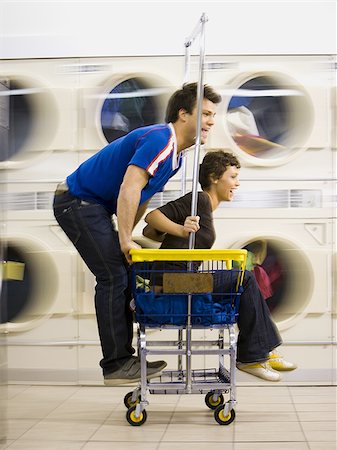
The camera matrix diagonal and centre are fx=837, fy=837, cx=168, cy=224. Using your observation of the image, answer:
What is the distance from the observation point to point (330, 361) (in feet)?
13.5

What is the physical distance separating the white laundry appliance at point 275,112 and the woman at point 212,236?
37 centimetres

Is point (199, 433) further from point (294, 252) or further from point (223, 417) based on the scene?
point (294, 252)

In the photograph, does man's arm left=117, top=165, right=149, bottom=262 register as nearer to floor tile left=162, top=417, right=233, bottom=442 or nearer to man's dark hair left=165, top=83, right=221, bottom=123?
man's dark hair left=165, top=83, right=221, bottom=123

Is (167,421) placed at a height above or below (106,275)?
below

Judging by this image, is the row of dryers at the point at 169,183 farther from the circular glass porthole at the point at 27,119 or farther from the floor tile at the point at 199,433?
the floor tile at the point at 199,433

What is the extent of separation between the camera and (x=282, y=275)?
13.6 feet

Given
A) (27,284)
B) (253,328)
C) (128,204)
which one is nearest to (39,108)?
(27,284)

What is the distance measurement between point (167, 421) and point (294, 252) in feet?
4.12

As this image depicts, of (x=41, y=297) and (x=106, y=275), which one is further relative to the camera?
(x=41, y=297)

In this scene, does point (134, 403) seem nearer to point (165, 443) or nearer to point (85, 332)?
point (165, 443)

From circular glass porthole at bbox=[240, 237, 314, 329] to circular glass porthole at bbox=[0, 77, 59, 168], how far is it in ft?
3.77

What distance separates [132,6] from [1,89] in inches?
31.2

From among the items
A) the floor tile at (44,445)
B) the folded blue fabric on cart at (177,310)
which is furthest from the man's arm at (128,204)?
the floor tile at (44,445)

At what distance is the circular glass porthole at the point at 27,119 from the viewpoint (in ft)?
13.9
